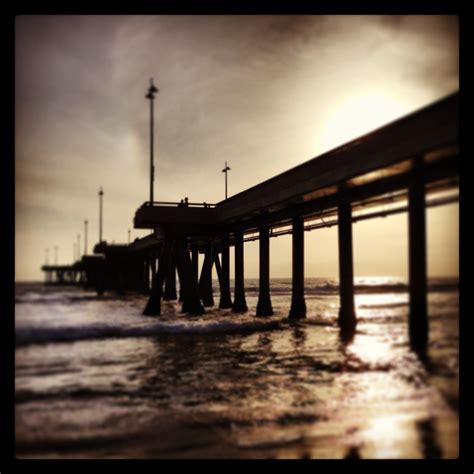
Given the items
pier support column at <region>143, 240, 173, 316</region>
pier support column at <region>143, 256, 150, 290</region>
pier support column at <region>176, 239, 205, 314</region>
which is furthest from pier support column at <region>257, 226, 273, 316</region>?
pier support column at <region>143, 256, 150, 290</region>

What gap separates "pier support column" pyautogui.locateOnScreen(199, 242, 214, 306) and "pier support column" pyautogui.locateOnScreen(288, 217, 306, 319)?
47.5 feet

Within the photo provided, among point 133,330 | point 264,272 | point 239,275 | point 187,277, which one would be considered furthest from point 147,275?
point 133,330

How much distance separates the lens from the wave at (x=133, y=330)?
Answer: 17.7m

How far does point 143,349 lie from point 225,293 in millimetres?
20982

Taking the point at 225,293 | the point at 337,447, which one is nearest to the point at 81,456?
the point at 337,447

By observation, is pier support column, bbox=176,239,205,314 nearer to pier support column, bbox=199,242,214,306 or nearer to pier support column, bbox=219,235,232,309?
pier support column, bbox=219,235,232,309

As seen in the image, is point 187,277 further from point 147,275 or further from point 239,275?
point 147,275

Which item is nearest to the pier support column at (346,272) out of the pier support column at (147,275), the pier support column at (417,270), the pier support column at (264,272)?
the pier support column at (417,270)

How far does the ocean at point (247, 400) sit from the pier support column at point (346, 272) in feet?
10.6

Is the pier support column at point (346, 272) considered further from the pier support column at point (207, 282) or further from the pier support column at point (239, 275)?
the pier support column at point (207, 282)

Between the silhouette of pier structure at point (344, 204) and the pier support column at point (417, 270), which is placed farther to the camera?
the pier support column at point (417, 270)

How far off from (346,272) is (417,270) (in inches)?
246

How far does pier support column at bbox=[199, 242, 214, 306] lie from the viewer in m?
38.9
